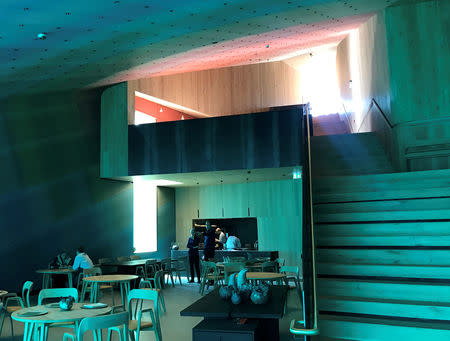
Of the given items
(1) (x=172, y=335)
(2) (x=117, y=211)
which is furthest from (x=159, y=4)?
(2) (x=117, y=211)

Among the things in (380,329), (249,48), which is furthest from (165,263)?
(380,329)

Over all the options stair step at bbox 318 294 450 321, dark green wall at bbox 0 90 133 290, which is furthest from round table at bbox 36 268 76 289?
stair step at bbox 318 294 450 321

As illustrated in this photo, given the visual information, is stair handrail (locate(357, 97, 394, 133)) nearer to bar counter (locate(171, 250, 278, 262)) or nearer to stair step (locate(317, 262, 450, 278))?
stair step (locate(317, 262, 450, 278))

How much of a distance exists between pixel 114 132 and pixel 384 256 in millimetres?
8236

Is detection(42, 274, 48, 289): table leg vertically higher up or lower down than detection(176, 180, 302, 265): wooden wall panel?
lower down

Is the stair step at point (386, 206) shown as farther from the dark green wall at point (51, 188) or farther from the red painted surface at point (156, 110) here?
the red painted surface at point (156, 110)

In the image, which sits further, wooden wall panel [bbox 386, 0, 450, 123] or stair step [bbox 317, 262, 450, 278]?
wooden wall panel [bbox 386, 0, 450, 123]

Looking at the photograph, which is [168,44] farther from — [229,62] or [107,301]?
[107,301]

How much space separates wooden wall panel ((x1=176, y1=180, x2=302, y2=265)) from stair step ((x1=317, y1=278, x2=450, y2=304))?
8.52 meters

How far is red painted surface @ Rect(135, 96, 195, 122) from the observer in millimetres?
11841

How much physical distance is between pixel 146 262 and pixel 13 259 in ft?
9.39

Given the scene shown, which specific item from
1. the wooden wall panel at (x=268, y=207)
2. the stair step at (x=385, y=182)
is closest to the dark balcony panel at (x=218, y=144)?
the wooden wall panel at (x=268, y=207)

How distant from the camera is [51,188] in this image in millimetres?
9812

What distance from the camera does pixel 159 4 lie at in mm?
5191
